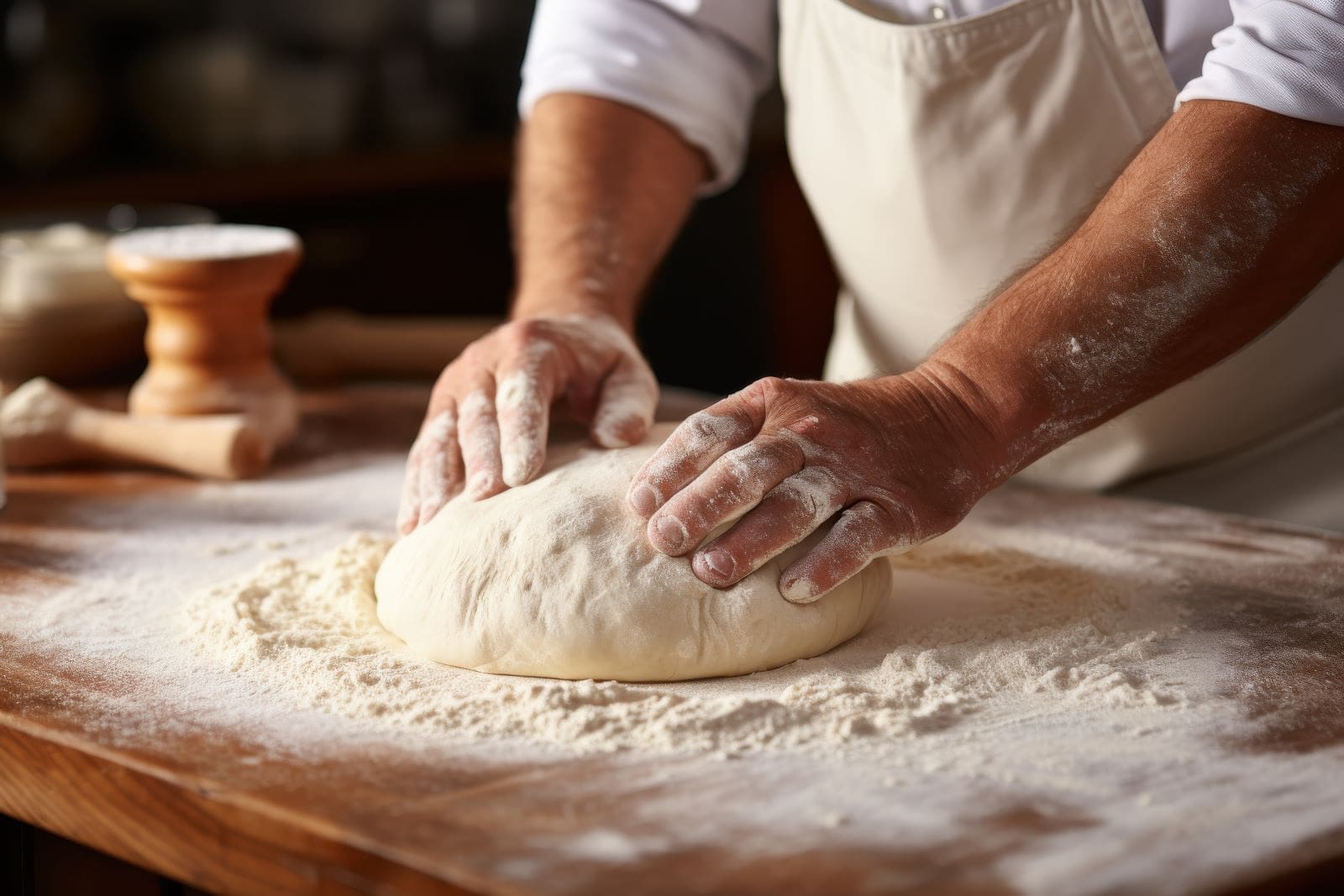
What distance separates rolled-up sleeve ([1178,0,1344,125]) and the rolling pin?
119 cm

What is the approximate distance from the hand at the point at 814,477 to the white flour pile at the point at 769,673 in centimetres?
10

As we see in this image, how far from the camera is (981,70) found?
58.8 inches

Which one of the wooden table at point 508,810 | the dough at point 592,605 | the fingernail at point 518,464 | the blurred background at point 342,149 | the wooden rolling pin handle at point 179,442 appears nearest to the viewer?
the wooden table at point 508,810

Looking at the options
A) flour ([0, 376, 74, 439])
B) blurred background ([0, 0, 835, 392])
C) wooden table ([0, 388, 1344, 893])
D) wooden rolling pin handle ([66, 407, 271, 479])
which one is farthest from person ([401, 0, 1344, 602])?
blurred background ([0, 0, 835, 392])

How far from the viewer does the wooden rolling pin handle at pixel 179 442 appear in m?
1.73

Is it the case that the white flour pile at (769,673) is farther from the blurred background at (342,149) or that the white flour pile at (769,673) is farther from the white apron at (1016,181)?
the blurred background at (342,149)

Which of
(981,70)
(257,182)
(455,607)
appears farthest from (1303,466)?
(257,182)

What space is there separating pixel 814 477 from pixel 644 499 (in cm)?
15

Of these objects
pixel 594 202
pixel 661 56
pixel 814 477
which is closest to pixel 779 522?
pixel 814 477

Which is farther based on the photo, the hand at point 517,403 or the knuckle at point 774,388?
the hand at point 517,403

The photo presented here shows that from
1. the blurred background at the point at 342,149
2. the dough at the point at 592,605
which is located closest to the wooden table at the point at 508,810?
the dough at the point at 592,605

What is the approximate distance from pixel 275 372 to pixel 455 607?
89cm

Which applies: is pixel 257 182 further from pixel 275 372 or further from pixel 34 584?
pixel 34 584

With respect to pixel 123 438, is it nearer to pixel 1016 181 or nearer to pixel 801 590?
pixel 801 590
